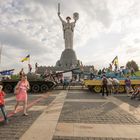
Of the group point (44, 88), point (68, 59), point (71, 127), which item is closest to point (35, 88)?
point (44, 88)

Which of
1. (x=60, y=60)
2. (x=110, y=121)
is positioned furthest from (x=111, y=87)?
(x=60, y=60)

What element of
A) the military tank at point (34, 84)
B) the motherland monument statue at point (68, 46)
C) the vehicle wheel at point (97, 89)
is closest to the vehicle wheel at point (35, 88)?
the military tank at point (34, 84)

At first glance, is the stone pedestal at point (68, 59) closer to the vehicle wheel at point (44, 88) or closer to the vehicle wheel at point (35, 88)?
the vehicle wheel at point (44, 88)

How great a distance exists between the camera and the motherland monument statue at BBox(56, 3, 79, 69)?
61000 mm

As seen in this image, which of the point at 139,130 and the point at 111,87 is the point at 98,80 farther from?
the point at 139,130

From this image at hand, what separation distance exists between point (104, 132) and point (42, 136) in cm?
184

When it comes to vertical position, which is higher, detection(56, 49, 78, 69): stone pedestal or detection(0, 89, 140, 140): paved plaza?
detection(56, 49, 78, 69): stone pedestal

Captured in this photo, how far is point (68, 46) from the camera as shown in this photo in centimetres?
6419

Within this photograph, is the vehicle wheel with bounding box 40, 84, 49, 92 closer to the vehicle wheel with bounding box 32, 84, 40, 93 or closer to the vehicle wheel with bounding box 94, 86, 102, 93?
the vehicle wheel with bounding box 32, 84, 40, 93

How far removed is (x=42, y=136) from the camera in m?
6.45

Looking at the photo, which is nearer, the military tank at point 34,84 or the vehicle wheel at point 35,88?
the vehicle wheel at point 35,88

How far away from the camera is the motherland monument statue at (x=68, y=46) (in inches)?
2402

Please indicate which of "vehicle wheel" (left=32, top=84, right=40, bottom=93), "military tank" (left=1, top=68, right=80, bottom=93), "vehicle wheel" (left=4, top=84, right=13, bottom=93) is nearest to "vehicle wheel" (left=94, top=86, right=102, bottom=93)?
"military tank" (left=1, top=68, right=80, bottom=93)

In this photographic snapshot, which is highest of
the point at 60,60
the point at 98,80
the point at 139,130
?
the point at 60,60
